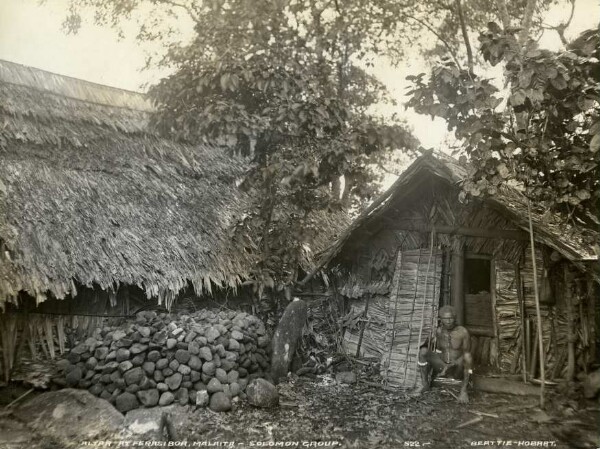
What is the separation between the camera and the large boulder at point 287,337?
749 cm

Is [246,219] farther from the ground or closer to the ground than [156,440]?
farther from the ground

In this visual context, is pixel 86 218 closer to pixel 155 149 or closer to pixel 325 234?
pixel 155 149

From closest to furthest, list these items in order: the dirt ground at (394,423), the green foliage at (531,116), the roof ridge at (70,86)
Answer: the green foliage at (531,116)
the dirt ground at (394,423)
the roof ridge at (70,86)

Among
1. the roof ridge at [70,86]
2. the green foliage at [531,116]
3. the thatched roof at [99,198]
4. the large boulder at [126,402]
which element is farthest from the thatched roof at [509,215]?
the roof ridge at [70,86]

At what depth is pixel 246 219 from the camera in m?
8.30

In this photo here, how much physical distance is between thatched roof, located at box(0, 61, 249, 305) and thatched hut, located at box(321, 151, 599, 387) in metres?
2.50

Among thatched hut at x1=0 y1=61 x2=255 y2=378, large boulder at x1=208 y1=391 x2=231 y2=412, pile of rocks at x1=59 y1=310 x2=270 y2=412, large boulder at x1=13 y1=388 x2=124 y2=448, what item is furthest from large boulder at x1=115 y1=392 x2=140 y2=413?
thatched hut at x1=0 y1=61 x2=255 y2=378

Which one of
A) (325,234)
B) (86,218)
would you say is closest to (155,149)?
(86,218)

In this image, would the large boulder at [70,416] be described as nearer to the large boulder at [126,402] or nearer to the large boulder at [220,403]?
the large boulder at [126,402]

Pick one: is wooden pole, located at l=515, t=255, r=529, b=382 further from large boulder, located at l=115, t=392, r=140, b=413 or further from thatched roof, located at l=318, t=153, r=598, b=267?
large boulder, located at l=115, t=392, r=140, b=413

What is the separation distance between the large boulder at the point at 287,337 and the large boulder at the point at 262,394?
936 mm

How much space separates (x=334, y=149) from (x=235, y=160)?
4344 mm

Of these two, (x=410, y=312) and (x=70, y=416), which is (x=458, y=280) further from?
(x=70, y=416)

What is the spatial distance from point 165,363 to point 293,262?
2847 mm
